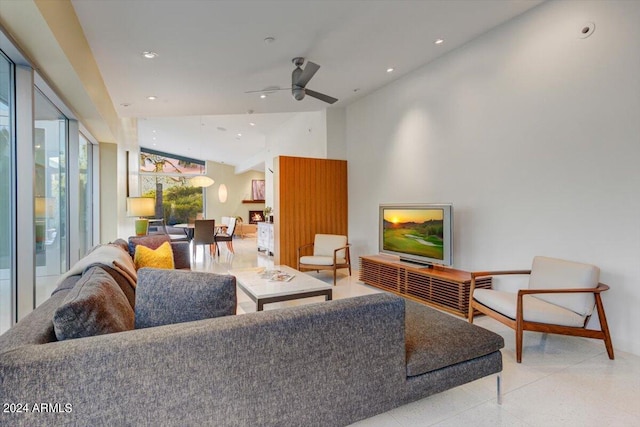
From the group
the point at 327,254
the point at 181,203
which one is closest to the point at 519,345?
the point at 327,254

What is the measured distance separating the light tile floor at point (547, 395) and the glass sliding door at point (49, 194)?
3479mm

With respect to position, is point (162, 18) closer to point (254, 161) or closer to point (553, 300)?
point (553, 300)

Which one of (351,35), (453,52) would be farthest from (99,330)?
(453,52)

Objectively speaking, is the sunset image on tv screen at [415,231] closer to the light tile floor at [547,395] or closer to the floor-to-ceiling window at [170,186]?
the light tile floor at [547,395]

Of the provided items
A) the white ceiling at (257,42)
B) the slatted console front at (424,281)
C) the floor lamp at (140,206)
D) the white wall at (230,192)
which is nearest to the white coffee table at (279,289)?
the slatted console front at (424,281)

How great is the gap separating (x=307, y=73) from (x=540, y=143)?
2.67m

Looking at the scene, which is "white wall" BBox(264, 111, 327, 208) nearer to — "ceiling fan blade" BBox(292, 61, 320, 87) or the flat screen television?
the flat screen television

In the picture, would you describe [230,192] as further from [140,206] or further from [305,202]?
[305,202]

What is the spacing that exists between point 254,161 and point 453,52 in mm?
8739

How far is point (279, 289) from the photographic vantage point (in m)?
3.14

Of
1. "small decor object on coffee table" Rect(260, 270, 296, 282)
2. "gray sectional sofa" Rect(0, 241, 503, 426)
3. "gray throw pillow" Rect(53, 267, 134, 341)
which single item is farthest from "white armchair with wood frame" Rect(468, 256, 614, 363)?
"gray throw pillow" Rect(53, 267, 134, 341)

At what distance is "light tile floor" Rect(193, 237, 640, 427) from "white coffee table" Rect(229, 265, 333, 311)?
4.82 ft

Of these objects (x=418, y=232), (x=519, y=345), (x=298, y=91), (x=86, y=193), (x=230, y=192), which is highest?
(x=298, y=91)

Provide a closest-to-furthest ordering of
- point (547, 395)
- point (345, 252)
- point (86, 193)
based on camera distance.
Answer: point (547, 395), point (86, 193), point (345, 252)
